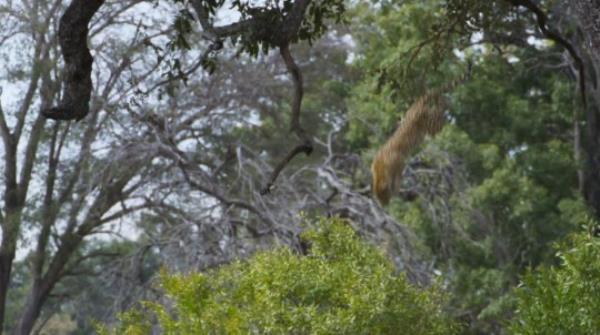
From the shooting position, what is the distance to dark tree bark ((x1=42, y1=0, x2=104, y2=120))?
6.40 m

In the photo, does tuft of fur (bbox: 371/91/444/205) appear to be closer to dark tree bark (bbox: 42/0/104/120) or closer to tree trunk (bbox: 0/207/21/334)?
dark tree bark (bbox: 42/0/104/120)

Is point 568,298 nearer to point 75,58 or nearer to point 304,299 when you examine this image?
point 75,58

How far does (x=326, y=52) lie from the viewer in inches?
1168

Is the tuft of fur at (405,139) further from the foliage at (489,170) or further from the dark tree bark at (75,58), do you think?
the foliage at (489,170)

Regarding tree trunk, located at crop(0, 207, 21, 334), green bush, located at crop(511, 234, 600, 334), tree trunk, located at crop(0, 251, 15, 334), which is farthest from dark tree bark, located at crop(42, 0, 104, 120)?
tree trunk, located at crop(0, 251, 15, 334)

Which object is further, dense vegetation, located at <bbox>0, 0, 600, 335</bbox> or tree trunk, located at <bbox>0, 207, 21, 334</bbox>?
tree trunk, located at <bbox>0, 207, 21, 334</bbox>

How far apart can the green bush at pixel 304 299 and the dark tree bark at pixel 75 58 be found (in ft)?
11.6

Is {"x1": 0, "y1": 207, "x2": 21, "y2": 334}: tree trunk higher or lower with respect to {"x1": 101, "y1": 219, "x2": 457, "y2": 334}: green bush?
lower

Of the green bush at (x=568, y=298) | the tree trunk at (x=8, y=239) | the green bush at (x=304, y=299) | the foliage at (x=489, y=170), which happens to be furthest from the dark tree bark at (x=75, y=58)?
the tree trunk at (x=8, y=239)

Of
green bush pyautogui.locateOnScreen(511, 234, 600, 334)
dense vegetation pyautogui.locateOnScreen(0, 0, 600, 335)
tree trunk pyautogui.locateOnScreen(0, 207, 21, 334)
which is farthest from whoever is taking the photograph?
tree trunk pyautogui.locateOnScreen(0, 207, 21, 334)

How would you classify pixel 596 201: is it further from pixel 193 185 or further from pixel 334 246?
pixel 334 246

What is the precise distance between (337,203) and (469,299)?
442cm

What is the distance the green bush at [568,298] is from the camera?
7.05 meters

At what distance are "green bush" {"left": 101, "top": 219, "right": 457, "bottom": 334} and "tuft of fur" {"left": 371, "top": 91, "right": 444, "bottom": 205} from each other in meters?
0.81
